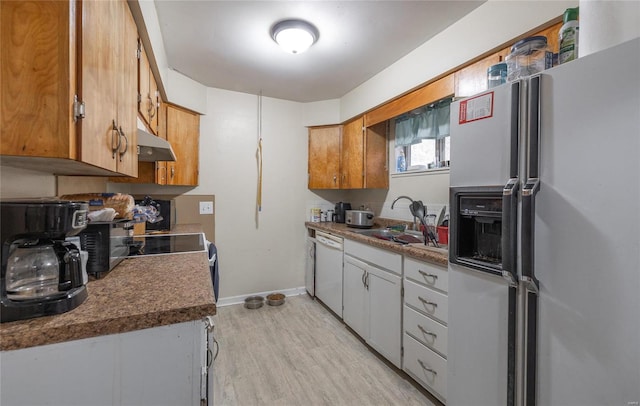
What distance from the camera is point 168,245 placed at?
1.73 metres

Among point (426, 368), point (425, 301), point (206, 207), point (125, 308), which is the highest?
point (206, 207)

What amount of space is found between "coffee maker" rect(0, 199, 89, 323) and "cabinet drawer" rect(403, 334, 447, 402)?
169 centimetres

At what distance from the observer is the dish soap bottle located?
104 cm

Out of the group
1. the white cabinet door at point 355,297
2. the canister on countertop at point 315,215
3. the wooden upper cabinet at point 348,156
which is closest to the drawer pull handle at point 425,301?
the white cabinet door at point 355,297

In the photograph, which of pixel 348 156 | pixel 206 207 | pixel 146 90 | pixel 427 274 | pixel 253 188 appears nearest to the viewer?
pixel 427 274

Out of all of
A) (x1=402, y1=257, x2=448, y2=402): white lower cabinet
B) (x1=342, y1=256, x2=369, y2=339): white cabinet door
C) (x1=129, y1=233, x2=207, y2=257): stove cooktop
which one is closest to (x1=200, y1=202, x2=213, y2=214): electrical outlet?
(x1=129, y1=233, x2=207, y2=257): stove cooktop

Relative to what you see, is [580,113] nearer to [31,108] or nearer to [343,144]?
[31,108]

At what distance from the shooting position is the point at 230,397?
166 centimetres

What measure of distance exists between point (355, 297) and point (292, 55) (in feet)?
6.85

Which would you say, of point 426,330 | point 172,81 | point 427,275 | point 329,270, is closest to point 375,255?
point 427,275

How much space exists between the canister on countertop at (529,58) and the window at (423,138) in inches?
37.0

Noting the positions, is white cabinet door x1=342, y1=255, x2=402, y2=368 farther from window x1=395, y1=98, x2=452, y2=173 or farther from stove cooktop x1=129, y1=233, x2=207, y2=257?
stove cooktop x1=129, y1=233, x2=207, y2=257

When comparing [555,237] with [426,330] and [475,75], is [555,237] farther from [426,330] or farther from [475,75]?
[475,75]

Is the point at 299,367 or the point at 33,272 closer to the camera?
the point at 33,272
